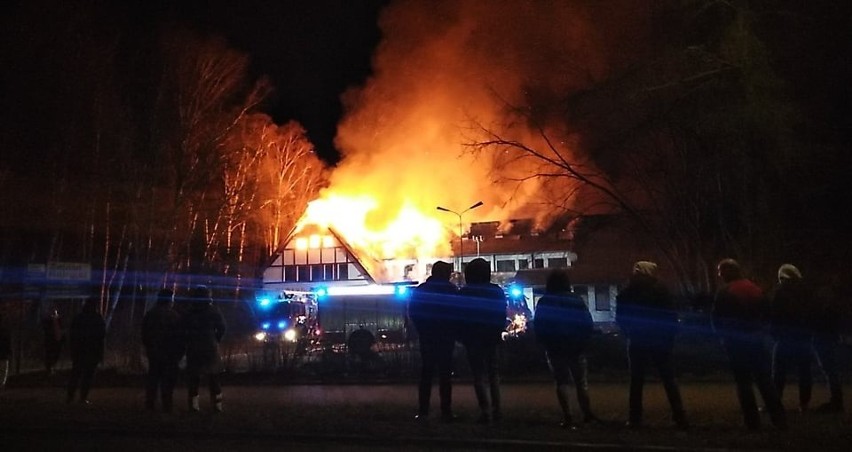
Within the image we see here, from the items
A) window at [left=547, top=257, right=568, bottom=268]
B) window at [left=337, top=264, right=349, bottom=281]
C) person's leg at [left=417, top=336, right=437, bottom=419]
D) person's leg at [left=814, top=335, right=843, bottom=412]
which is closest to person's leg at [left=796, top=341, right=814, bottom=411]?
person's leg at [left=814, top=335, right=843, bottom=412]

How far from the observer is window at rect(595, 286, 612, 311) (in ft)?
146

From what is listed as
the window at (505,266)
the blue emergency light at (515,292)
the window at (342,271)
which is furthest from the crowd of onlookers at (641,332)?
the window at (505,266)

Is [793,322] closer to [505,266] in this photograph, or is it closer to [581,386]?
[581,386]

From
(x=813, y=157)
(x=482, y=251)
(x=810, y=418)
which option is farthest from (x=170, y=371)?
(x=482, y=251)

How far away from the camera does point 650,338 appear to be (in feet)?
25.9

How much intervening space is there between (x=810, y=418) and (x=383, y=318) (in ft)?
43.2

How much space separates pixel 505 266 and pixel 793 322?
4132 cm

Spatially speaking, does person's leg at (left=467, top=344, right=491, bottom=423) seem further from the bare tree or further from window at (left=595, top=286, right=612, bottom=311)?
window at (left=595, top=286, right=612, bottom=311)

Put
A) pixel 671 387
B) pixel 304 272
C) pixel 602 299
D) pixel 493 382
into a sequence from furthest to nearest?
pixel 602 299 < pixel 304 272 < pixel 493 382 < pixel 671 387

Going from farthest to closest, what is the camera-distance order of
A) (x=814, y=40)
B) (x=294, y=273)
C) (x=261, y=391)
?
(x=294, y=273) < (x=814, y=40) < (x=261, y=391)

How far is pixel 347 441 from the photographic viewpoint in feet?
26.0

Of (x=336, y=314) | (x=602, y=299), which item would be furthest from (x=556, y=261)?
(x=336, y=314)

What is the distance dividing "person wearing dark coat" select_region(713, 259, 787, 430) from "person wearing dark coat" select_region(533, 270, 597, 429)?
140 cm

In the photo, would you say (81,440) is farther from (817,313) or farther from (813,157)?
(813,157)
